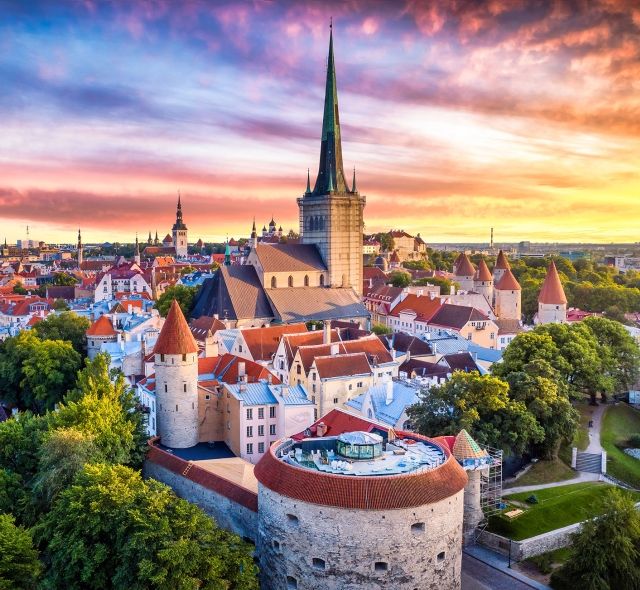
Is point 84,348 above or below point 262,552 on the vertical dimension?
above

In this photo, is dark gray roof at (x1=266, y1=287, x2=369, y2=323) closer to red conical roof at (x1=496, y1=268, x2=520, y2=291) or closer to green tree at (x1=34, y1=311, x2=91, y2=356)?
green tree at (x1=34, y1=311, x2=91, y2=356)

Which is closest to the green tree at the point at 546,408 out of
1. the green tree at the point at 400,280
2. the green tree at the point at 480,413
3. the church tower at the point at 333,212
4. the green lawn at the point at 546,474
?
the green lawn at the point at 546,474

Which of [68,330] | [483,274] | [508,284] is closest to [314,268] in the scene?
[483,274]

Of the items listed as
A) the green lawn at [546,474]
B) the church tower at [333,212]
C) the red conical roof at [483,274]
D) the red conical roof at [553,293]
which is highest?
the church tower at [333,212]

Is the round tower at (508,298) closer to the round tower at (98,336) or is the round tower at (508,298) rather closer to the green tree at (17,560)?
the round tower at (98,336)

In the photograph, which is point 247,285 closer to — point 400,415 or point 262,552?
point 400,415

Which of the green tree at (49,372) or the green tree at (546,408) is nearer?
the green tree at (546,408)

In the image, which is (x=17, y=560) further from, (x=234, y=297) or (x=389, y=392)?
(x=234, y=297)

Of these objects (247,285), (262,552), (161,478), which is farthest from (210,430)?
(247,285)
